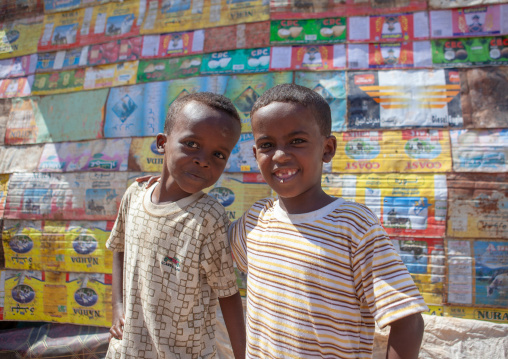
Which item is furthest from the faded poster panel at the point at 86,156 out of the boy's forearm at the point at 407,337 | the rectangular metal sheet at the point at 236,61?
the boy's forearm at the point at 407,337

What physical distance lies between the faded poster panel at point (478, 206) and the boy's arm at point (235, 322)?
4.92 ft

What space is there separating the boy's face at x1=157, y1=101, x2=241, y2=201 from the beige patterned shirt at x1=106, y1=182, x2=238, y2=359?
11 centimetres

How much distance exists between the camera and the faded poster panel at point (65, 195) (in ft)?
8.61

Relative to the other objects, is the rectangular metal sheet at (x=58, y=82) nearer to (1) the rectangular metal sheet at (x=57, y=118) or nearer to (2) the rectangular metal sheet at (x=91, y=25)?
(1) the rectangular metal sheet at (x=57, y=118)

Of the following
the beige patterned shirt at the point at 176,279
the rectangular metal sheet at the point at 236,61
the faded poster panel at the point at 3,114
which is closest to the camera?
the beige patterned shirt at the point at 176,279

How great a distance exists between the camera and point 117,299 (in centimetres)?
145

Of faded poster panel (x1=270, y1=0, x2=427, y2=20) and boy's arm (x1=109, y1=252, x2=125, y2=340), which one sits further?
faded poster panel (x1=270, y1=0, x2=427, y2=20)

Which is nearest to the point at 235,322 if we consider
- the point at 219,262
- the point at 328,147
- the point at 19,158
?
the point at 219,262

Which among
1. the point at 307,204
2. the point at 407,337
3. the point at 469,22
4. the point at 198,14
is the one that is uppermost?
the point at 198,14

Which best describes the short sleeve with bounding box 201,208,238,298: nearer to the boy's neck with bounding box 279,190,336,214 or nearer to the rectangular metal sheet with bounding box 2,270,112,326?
the boy's neck with bounding box 279,190,336,214

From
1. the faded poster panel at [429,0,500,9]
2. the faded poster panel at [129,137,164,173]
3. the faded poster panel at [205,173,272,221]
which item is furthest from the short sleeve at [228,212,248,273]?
the faded poster panel at [429,0,500,9]

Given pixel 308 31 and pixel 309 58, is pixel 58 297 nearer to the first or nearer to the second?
pixel 309 58

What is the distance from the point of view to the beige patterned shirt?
1.22m

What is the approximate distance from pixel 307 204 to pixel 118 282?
3.06ft
